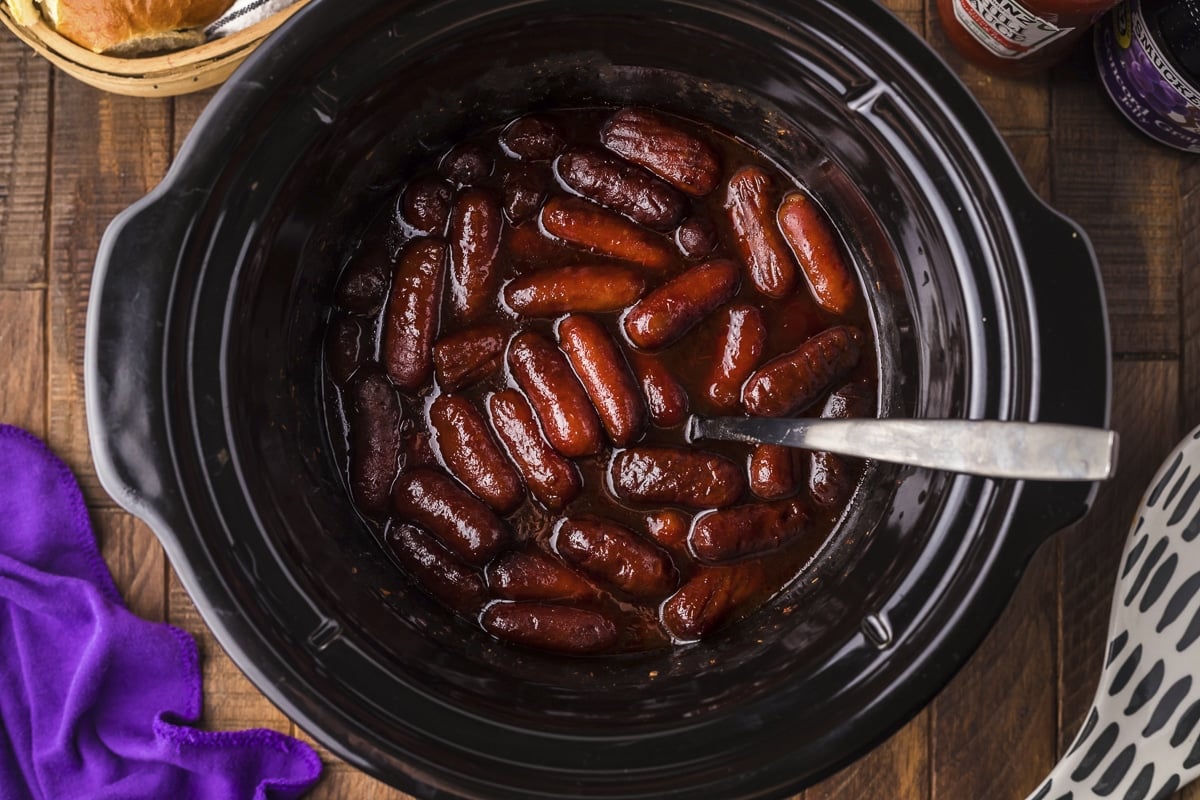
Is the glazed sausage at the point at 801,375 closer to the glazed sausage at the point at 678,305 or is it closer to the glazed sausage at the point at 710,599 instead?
the glazed sausage at the point at 678,305

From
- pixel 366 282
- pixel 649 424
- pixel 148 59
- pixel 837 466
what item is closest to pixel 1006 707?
pixel 837 466

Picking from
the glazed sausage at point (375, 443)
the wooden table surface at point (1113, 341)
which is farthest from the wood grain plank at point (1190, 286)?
the glazed sausage at point (375, 443)

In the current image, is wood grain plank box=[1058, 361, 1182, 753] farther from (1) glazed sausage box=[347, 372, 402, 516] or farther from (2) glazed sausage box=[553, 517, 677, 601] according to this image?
(1) glazed sausage box=[347, 372, 402, 516]

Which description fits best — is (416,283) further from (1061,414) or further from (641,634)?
(1061,414)

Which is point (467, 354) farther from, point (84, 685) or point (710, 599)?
point (84, 685)

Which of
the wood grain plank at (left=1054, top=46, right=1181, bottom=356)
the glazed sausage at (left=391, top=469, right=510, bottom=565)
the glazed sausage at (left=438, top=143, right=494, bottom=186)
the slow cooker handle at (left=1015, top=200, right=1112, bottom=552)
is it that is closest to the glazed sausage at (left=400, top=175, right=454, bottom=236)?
the glazed sausage at (left=438, top=143, right=494, bottom=186)

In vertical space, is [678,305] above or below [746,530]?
above
